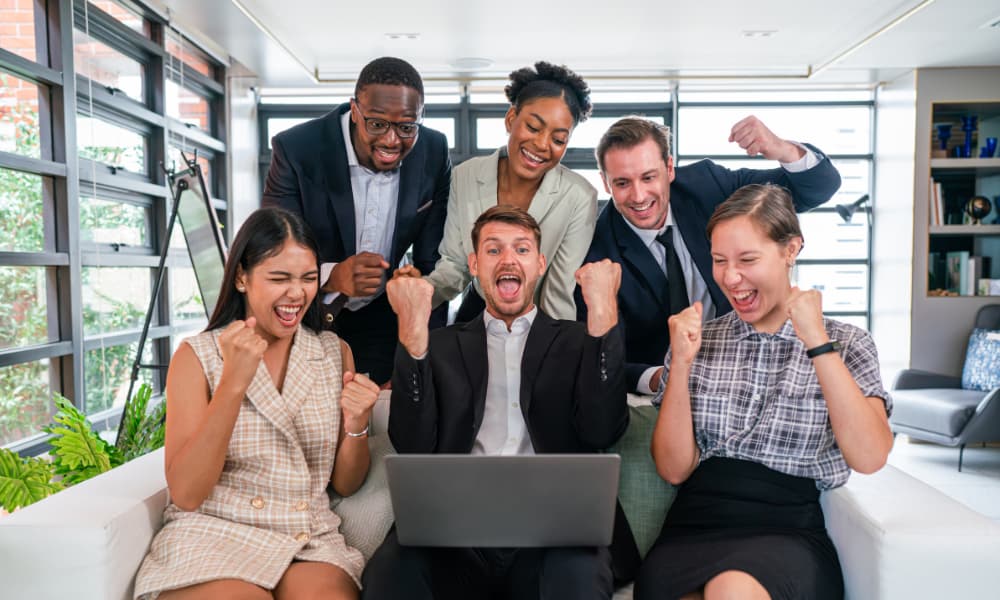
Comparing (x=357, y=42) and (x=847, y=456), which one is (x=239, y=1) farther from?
(x=847, y=456)

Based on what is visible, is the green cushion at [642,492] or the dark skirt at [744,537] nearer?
the dark skirt at [744,537]

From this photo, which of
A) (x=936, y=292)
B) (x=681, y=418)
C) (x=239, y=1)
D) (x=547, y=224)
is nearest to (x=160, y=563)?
(x=681, y=418)

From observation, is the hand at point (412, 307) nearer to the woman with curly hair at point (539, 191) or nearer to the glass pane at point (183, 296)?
the woman with curly hair at point (539, 191)

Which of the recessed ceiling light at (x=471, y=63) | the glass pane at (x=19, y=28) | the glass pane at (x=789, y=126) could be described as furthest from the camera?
the glass pane at (x=789, y=126)

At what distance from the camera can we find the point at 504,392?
6.62ft

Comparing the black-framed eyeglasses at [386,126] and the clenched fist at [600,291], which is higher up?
the black-framed eyeglasses at [386,126]

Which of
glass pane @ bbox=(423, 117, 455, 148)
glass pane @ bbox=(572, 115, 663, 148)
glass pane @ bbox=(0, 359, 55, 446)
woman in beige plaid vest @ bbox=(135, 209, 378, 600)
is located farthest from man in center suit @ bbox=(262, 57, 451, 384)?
glass pane @ bbox=(572, 115, 663, 148)

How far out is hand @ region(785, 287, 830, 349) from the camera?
1.64m

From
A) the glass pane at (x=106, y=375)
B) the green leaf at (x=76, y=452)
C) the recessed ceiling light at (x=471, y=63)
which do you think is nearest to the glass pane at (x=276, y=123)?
the recessed ceiling light at (x=471, y=63)

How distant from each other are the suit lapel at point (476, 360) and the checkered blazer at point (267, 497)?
1.14ft

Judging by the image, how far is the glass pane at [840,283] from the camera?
7.64m

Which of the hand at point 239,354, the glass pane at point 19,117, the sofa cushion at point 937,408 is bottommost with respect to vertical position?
the sofa cushion at point 937,408

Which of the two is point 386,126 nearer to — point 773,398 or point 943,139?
point 773,398

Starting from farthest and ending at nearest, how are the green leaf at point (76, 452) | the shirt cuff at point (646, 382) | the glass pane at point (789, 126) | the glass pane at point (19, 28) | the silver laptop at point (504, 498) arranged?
1. the glass pane at point (789, 126)
2. the glass pane at point (19, 28)
3. the green leaf at point (76, 452)
4. the shirt cuff at point (646, 382)
5. the silver laptop at point (504, 498)
